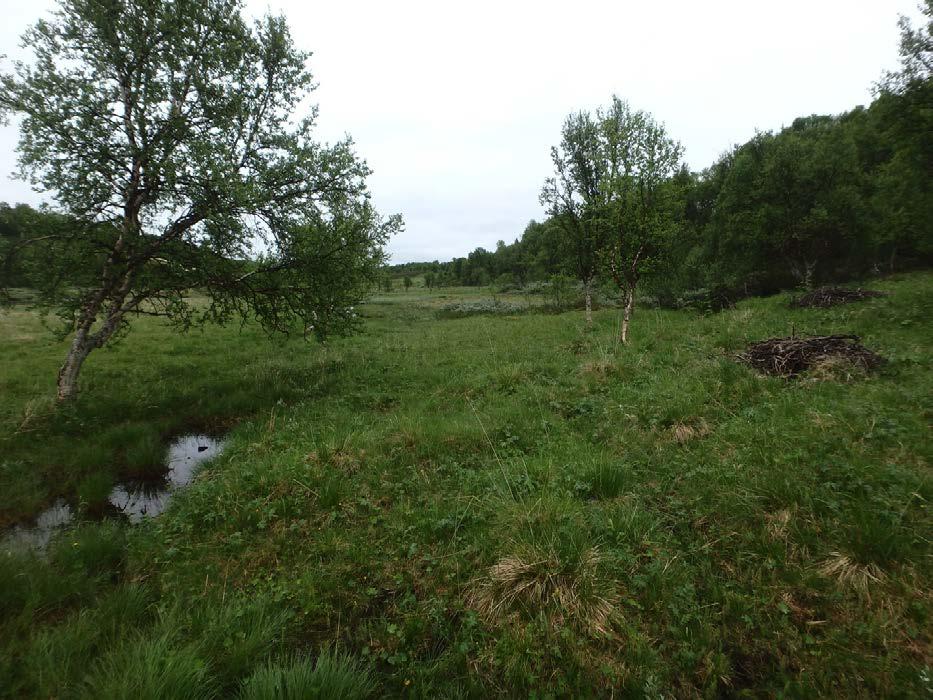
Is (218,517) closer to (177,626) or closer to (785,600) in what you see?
(177,626)

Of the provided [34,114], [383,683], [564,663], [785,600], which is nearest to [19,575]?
[383,683]

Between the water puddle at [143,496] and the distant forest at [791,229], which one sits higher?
the distant forest at [791,229]

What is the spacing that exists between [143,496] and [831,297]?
82.9 feet

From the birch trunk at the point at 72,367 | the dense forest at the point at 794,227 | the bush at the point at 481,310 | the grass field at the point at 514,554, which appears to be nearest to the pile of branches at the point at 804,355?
the grass field at the point at 514,554

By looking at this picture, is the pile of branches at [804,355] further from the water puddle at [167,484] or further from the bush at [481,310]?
the bush at [481,310]

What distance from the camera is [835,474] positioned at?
4051 millimetres

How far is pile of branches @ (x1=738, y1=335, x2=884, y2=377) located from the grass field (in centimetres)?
51

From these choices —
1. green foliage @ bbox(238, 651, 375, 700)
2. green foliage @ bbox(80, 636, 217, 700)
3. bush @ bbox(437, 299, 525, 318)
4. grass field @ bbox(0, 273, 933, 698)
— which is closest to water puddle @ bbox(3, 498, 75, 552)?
grass field @ bbox(0, 273, 933, 698)

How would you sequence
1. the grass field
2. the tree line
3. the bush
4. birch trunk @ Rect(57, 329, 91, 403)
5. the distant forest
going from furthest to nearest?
the bush, the distant forest, the tree line, birch trunk @ Rect(57, 329, 91, 403), the grass field

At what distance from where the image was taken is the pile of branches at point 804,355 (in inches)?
288

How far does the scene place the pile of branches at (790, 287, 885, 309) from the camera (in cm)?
1594

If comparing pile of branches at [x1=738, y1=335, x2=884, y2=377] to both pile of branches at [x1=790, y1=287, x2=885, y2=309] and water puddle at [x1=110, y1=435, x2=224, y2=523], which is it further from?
water puddle at [x1=110, y1=435, x2=224, y2=523]

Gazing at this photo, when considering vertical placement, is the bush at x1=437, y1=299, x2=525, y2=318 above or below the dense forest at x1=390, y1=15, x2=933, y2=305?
below

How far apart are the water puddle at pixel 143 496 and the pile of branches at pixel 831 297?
76.9 ft
